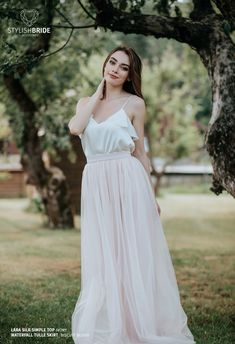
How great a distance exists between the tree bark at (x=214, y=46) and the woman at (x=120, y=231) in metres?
0.63

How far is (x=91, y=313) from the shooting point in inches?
160

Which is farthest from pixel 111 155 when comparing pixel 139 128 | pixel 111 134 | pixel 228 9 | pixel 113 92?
pixel 228 9

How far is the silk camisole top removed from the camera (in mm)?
4070

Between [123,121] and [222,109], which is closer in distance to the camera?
[123,121]

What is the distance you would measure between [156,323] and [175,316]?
0.15m

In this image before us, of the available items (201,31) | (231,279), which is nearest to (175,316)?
(201,31)

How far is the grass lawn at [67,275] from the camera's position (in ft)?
16.5

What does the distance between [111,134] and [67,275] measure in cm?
387

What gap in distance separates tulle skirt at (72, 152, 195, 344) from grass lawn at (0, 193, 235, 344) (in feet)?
1.73

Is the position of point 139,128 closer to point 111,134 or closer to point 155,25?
point 111,134

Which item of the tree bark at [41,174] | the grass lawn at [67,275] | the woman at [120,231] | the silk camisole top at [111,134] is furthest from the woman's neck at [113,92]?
the tree bark at [41,174]

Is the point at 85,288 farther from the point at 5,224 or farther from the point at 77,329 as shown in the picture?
the point at 5,224

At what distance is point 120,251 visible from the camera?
4113 millimetres
